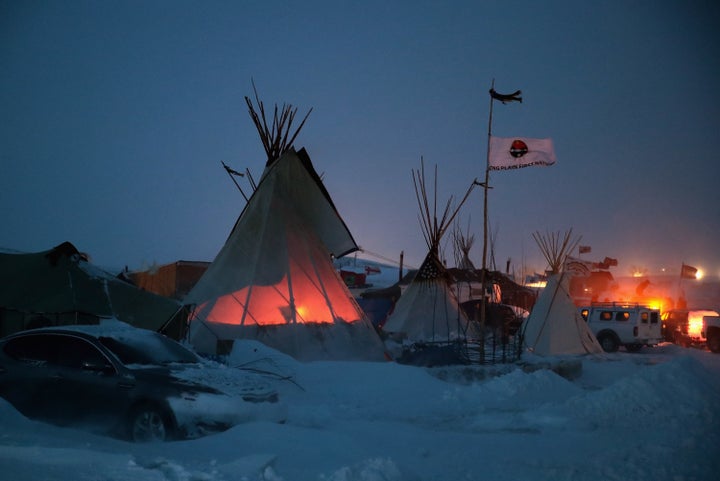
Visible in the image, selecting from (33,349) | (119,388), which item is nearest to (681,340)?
(119,388)

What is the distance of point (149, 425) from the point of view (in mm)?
6309

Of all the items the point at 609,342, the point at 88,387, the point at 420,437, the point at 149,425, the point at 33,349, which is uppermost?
the point at 33,349

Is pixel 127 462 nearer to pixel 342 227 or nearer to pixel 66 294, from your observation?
pixel 66 294

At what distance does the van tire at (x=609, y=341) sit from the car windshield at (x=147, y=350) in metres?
20.2

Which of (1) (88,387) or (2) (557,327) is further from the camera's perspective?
(2) (557,327)

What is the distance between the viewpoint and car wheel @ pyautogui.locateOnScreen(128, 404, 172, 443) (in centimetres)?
624

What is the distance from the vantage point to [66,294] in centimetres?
1288

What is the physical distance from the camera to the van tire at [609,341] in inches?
Answer: 920

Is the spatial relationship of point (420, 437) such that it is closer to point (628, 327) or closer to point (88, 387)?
point (88, 387)

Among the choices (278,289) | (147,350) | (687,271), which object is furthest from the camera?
(687,271)

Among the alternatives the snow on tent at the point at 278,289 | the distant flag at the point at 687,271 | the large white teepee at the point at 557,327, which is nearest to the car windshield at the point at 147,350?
the snow on tent at the point at 278,289

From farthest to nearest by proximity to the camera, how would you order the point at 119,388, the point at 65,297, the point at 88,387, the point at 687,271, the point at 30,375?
1. the point at 687,271
2. the point at 65,297
3. the point at 30,375
4. the point at 88,387
5. the point at 119,388

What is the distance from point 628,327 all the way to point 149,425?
70.5 feet

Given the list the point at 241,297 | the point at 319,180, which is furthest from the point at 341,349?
the point at 319,180
